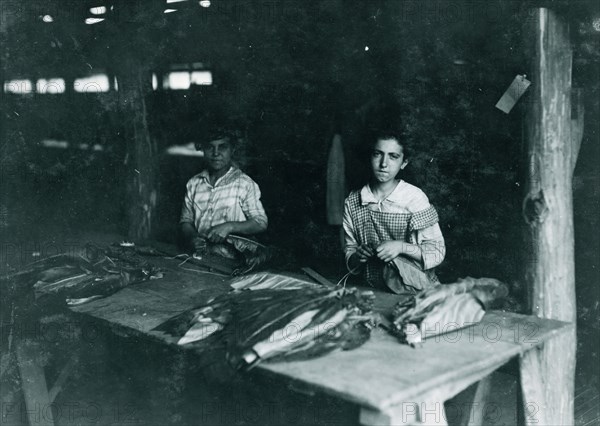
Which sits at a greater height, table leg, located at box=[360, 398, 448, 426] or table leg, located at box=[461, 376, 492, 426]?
table leg, located at box=[360, 398, 448, 426]

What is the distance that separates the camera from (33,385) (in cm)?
401

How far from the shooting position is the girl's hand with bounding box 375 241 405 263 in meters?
3.76

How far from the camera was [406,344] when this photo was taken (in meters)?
2.75

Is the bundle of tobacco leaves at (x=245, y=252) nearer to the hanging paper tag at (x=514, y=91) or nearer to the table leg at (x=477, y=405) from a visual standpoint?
the table leg at (x=477, y=405)

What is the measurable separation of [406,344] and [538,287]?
1.37 m

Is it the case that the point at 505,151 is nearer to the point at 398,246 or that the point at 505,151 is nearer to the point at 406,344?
the point at 398,246

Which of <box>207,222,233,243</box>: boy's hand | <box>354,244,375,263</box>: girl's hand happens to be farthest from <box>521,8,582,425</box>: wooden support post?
<box>207,222,233,243</box>: boy's hand

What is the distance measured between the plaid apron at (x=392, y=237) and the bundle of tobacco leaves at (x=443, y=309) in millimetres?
684

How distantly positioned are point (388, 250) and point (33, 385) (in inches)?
100

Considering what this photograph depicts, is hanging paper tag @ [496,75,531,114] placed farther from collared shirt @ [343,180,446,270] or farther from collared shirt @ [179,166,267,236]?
collared shirt @ [179,166,267,236]

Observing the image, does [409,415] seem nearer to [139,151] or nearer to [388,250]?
[388,250]

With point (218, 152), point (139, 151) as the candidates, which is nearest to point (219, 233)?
point (218, 152)

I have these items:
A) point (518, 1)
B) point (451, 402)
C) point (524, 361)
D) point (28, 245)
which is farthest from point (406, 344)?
point (28, 245)

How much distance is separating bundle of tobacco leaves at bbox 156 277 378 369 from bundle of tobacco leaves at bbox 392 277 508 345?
174 millimetres
